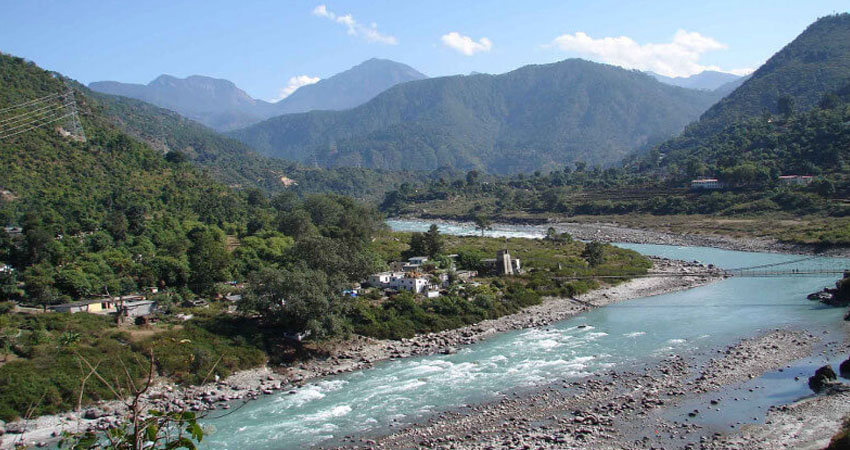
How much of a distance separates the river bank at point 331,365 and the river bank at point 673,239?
11.7 meters

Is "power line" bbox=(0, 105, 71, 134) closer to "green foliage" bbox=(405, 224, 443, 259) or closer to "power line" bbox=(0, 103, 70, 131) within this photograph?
"power line" bbox=(0, 103, 70, 131)

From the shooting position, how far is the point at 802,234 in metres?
42.3

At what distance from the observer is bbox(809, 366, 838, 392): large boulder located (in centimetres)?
1591

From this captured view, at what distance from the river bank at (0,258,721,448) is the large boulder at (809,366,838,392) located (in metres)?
10.5

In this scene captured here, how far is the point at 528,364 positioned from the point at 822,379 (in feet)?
25.9

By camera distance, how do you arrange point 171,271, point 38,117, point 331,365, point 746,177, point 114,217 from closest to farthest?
point 331,365, point 171,271, point 114,217, point 38,117, point 746,177

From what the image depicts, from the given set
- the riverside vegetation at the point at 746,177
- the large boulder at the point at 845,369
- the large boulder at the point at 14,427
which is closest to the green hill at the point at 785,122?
the riverside vegetation at the point at 746,177

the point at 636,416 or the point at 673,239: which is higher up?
the point at 673,239

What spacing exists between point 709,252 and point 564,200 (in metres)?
32.1

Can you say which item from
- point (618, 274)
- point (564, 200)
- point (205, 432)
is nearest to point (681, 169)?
point (564, 200)

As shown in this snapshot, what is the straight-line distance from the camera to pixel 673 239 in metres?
50.0

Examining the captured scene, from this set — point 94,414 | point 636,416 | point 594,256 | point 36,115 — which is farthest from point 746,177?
point 36,115

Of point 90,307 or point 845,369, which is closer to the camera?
point 845,369

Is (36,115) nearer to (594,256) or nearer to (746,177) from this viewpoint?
(594,256)
